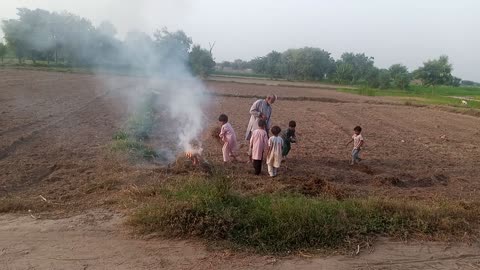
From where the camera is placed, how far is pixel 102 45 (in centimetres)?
1345

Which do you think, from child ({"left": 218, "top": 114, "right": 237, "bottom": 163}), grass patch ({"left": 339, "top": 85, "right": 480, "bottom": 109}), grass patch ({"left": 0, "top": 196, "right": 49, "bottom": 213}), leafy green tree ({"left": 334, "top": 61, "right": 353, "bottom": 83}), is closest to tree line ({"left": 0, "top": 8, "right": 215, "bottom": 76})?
child ({"left": 218, "top": 114, "right": 237, "bottom": 163})

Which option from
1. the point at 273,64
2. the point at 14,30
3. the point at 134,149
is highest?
the point at 273,64

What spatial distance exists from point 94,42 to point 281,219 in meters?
10.7

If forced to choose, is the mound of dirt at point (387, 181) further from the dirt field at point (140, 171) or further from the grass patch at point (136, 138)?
the grass patch at point (136, 138)

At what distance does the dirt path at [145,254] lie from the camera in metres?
4.30

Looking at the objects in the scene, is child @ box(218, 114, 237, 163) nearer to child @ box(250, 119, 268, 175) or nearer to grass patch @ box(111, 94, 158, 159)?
child @ box(250, 119, 268, 175)

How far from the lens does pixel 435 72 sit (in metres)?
61.4

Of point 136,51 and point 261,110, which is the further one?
point 136,51

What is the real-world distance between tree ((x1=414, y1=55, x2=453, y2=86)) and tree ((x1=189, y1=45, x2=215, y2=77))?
2156 inches

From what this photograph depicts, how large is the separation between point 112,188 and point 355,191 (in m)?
4.25

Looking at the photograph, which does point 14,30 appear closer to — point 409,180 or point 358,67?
point 409,180

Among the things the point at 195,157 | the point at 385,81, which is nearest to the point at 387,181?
the point at 195,157

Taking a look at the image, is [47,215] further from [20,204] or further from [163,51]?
[163,51]

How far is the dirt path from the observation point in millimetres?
4305
